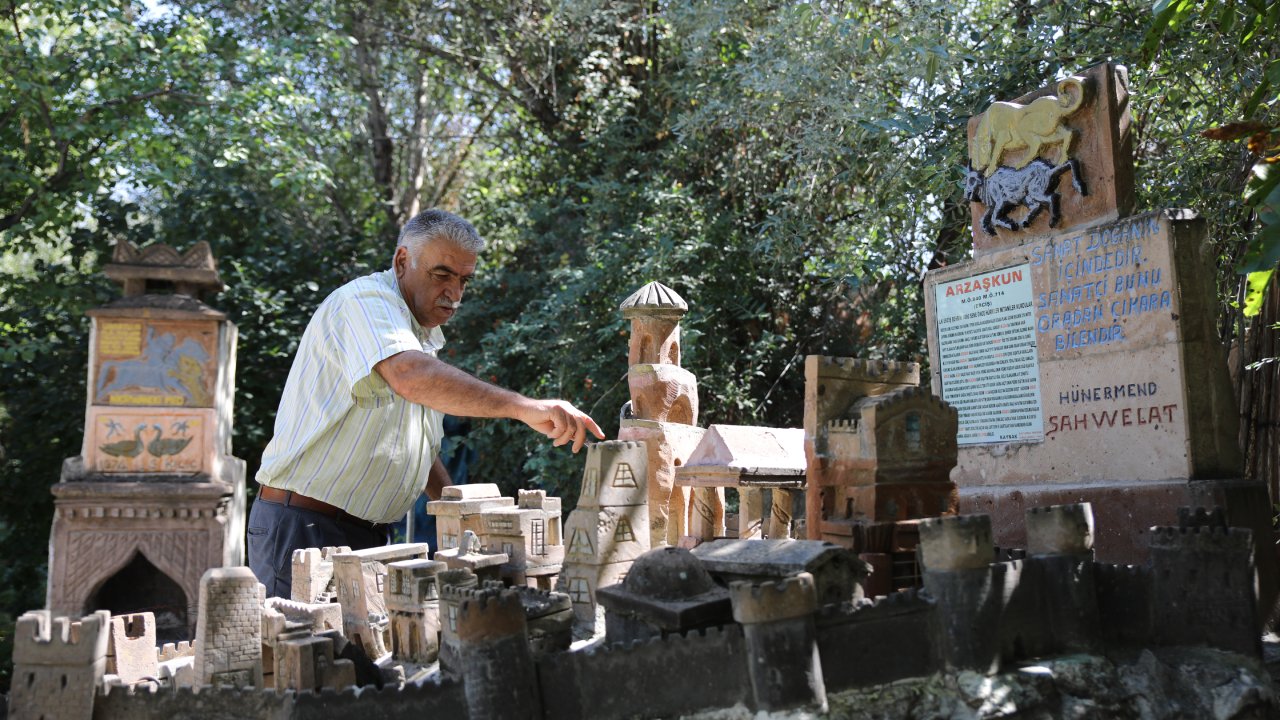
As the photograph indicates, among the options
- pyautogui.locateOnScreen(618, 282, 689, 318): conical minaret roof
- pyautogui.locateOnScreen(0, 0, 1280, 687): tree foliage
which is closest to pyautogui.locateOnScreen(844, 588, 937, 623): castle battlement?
pyautogui.locateOnScreen(618, 282, 689, 318): conical minaret roof

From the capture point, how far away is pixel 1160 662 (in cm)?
351

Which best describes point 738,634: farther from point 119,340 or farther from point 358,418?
point 119,340

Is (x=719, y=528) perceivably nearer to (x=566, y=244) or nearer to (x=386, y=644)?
(x=386, y=644)

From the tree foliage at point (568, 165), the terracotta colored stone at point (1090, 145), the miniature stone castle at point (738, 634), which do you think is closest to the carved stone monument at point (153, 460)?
the miniature stone castle at point (738, 634)

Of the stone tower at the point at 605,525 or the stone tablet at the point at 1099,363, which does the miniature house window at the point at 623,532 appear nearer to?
the stone tower at the point at 605,525

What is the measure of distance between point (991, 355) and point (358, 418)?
333cm

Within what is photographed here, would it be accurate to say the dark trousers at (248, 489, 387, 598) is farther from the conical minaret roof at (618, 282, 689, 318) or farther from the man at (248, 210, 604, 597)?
the conical minaret roof at (618, 282, 689, 318)

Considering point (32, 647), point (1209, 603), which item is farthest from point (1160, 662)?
point (32, 647)

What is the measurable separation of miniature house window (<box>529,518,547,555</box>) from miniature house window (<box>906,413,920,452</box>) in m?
1.60

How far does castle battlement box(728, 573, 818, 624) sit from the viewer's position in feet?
9.17

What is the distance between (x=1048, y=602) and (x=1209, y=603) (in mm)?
597

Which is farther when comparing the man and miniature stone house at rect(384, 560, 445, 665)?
the man

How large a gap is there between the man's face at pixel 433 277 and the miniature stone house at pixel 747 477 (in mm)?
1690

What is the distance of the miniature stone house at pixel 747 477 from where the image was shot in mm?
5301
